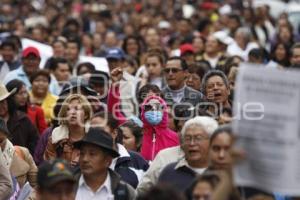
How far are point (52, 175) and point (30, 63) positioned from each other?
9.16m

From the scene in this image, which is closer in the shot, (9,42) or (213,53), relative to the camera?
(9,42)

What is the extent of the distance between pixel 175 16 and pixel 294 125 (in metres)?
21.5

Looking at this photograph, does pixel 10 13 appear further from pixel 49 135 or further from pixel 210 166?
→ pixel 210 166

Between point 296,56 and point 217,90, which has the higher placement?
point 296,56

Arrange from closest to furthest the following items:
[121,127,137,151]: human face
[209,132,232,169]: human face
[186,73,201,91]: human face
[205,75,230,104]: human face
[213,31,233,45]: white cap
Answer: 1. [209,132,232,169]: human face
2. [205,75,230,104]: human face
3. [121,127,137,151]: human face
4. [186,73,201,91]: human face
5. [213,31,233,45]: white cap

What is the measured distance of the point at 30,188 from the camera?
35.7ft

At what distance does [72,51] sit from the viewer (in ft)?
66.5

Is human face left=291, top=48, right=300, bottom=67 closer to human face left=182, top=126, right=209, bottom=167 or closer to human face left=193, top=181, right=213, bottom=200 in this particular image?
human face left=182, top=126, right=209, bottom=167

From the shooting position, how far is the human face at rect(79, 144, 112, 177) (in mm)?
9465

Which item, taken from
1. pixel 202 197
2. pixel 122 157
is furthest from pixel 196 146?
pixel 202 197

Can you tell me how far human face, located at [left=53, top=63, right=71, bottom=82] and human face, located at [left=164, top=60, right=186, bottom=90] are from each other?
10.8 feet

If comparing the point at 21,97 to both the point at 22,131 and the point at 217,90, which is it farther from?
the point at 217,90

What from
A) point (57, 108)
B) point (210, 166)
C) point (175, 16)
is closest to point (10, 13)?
point (175, 16)

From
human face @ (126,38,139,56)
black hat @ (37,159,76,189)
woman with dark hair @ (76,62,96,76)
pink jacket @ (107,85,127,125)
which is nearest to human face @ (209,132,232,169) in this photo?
black hat @ (37,159,76,189)
